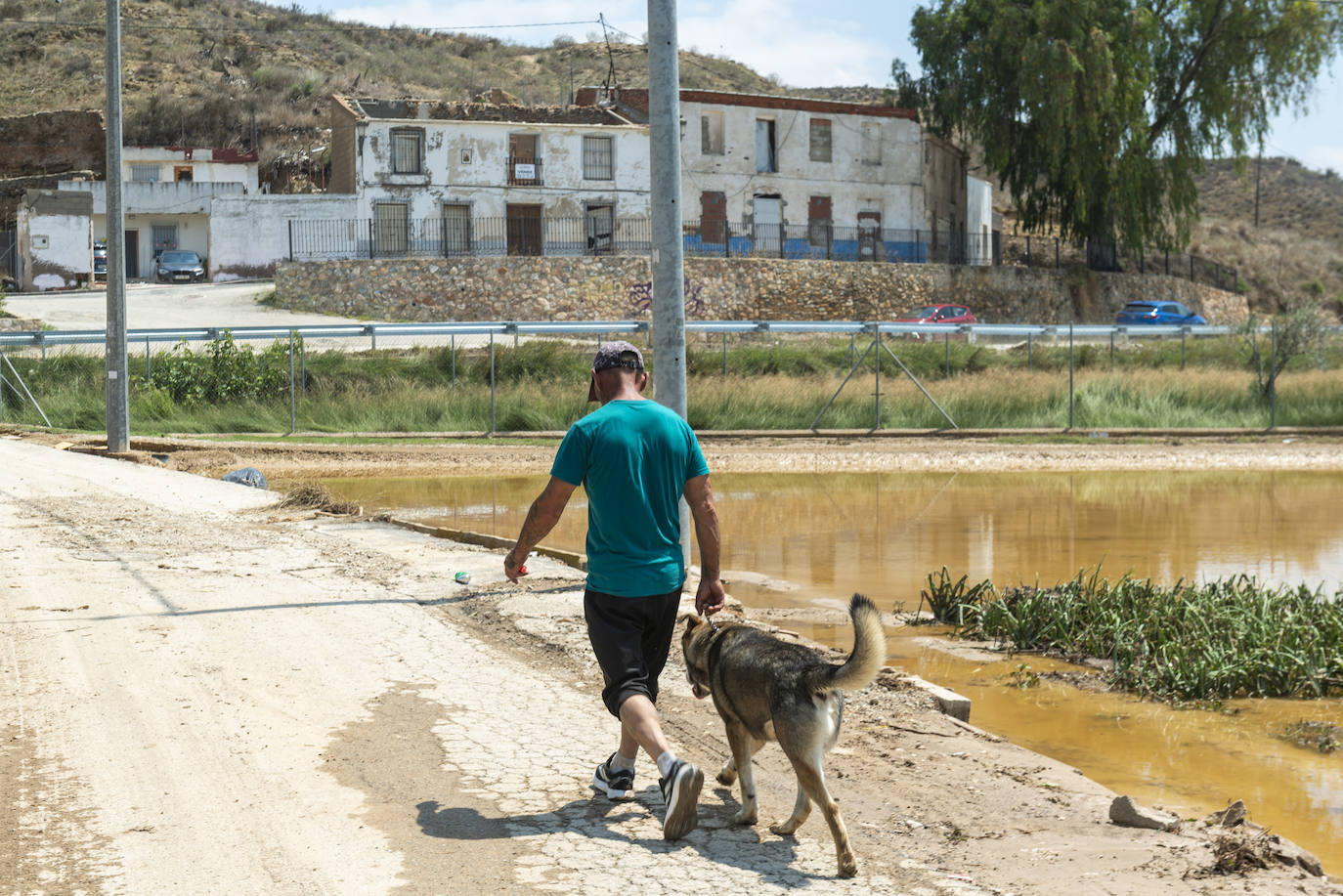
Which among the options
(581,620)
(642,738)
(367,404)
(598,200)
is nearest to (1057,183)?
(598,200)

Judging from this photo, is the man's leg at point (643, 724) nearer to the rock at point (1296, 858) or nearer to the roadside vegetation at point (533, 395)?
the rock at point (1296, 858)

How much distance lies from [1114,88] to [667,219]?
4407cm

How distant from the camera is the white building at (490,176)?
4959cm

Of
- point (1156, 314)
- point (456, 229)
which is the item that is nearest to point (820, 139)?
point (1156, 314)

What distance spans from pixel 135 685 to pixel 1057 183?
1989 inches

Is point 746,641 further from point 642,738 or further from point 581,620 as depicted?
point 581,620

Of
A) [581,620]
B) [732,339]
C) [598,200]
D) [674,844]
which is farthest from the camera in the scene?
[598,200]

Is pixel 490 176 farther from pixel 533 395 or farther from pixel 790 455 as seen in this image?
pixel 790 455

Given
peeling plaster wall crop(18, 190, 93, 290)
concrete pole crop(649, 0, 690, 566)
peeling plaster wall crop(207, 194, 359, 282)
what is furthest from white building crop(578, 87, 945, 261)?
concrete pole crop(649, 0, 690, 566)

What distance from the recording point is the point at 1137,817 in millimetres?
5188

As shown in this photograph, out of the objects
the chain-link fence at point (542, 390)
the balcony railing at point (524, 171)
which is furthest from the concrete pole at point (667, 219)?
the balcony railing at point (524, 171)

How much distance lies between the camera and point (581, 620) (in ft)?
28.8

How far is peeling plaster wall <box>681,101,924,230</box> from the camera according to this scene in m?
54.1

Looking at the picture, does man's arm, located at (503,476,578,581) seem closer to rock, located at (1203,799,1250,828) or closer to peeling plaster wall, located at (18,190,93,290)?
rock, located at (1203,799,1250,828)
